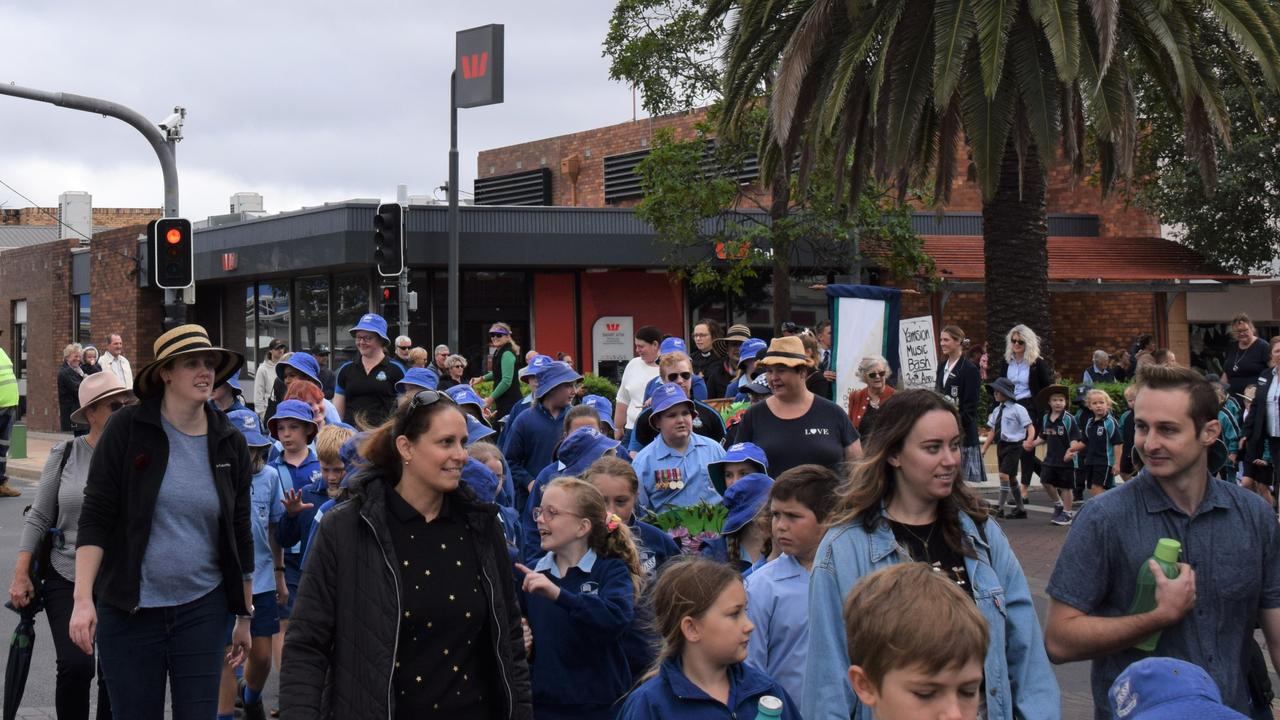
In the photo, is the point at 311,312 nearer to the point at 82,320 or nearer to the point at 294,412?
the point at 82,320

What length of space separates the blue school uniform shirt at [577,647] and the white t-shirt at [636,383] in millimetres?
6335

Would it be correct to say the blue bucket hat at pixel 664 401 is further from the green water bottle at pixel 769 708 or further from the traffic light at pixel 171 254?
the traffic light at pixel 171 254

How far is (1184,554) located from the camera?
3.96 metres

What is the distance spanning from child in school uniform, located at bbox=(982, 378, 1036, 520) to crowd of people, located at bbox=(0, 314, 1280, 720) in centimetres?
777

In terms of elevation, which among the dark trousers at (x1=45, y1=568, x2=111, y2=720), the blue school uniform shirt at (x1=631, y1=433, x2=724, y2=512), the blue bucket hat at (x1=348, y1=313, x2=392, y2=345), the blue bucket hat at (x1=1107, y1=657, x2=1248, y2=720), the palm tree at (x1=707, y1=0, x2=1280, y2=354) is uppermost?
the palm tree at (x1=707, y1=0, x2=1280, y2=354)

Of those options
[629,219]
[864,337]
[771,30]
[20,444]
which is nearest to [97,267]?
[20,444]

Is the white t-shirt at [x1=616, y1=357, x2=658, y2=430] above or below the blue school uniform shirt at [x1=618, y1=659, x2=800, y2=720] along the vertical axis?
above

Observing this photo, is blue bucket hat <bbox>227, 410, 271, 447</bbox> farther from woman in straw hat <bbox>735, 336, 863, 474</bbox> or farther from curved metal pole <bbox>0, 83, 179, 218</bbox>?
curved metal pole <bbox>0, 83, 179, 218</bbox>

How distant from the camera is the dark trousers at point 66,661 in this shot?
6.18 meters

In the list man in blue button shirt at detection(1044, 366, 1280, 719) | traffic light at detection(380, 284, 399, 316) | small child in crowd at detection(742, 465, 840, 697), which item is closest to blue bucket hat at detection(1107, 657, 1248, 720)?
man in blue button shirt at detection(1044, 366, 1280, 719)

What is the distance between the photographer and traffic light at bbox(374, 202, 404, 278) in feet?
63.8

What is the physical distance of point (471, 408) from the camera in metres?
8.96

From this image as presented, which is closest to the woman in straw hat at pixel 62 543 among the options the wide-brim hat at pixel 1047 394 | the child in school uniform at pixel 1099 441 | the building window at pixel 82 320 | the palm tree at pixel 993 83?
the palm tree at pixel 993 83

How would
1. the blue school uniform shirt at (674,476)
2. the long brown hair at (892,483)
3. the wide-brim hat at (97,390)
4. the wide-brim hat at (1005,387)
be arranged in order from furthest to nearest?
1. the wide-brim hat at (1005,387)
2. the blue school uniform shirt at (674,476)
3. the wide-brim hat at (97,390)
4. the long brown hair at (892,483)
